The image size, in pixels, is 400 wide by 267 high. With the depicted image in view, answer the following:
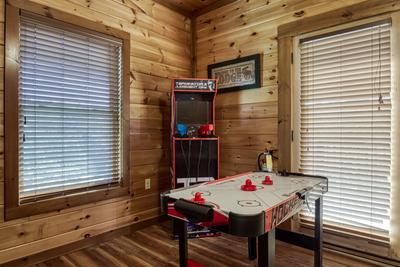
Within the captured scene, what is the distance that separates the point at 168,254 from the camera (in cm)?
238

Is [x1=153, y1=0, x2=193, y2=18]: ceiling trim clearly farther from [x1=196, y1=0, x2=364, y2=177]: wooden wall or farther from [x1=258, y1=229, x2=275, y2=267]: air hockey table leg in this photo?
[x1=258, y1=229, x2=275, y2=267]: air hockey table leg

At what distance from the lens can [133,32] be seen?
2926mm

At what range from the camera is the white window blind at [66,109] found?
2.19 meters

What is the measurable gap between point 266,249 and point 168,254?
4.49 ft

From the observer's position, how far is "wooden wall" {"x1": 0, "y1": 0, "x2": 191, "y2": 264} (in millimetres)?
2189

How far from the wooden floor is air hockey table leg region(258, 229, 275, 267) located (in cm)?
100

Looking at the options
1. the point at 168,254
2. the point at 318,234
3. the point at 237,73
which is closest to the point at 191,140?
the point at 237,73

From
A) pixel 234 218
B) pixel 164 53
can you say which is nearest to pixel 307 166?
pixel 234 218

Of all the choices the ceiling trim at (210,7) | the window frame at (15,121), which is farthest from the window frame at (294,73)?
the window frame at (15,121)

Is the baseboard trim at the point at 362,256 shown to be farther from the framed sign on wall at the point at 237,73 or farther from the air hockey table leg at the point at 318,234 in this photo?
the framed sign on wall at the point at 237,73

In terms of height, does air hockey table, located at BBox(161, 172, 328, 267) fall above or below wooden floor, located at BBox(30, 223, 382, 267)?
above

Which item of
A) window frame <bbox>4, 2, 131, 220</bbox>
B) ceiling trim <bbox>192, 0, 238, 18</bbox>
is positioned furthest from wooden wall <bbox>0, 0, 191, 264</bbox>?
ceiling trim <bbox>192, 0, 238, 18</bbox>

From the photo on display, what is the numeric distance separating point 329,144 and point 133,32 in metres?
2.34

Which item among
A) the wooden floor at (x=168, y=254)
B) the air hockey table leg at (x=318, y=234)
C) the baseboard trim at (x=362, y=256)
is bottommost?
the wooden floor at (x=168, y=254)
